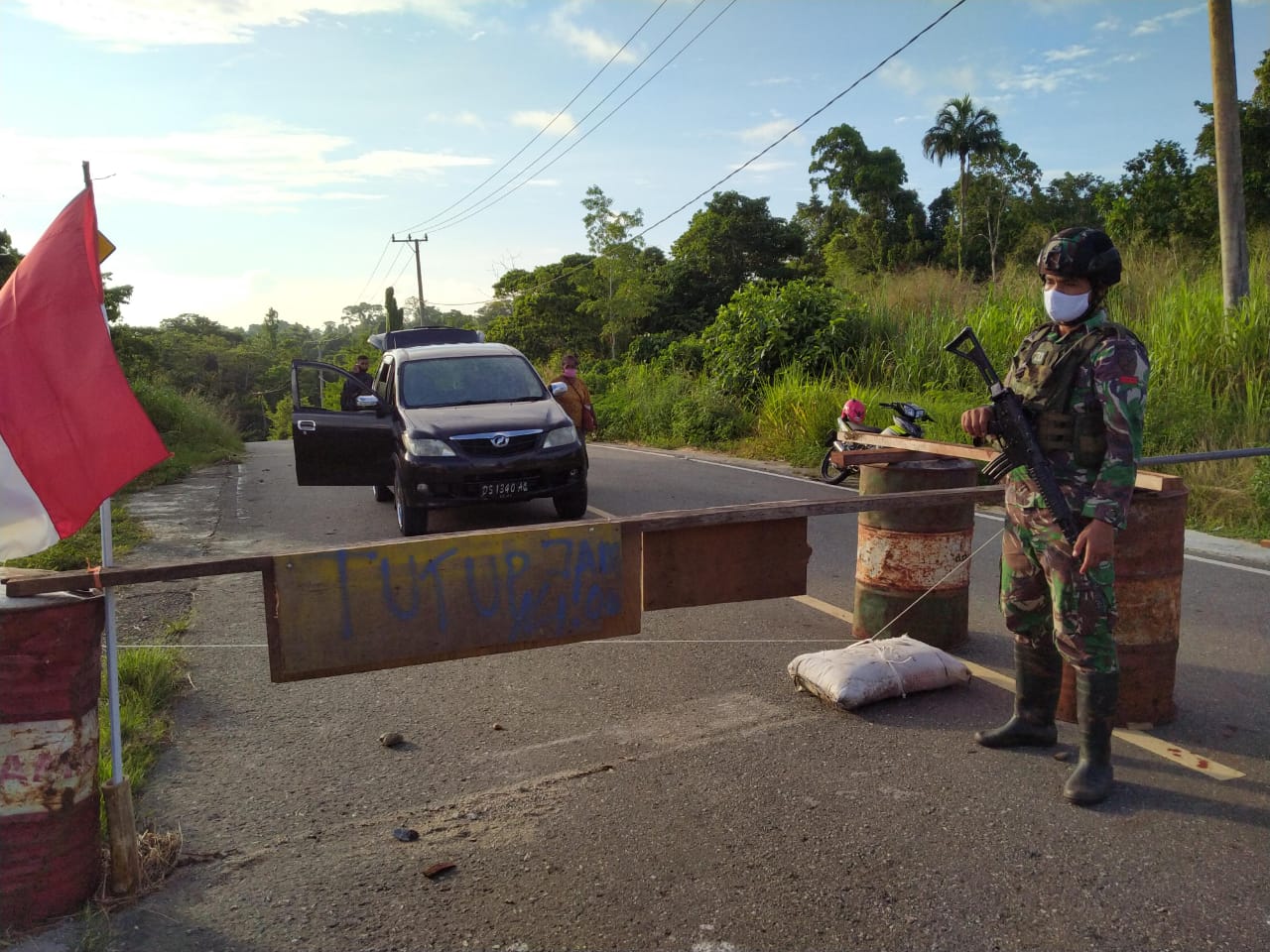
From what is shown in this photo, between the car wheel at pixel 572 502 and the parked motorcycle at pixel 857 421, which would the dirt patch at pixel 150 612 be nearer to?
the car wheel at pixel 572 502

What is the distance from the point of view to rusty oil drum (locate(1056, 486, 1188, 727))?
383cm

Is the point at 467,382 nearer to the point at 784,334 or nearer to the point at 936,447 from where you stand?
the point at 936,447

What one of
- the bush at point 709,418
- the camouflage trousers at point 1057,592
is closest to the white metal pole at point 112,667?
the camouflage trousers at point 1057,592

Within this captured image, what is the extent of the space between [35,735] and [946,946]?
2592mm

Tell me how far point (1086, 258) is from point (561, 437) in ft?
18.8

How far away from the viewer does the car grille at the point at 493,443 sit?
8.12 meters

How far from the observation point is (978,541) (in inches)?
319

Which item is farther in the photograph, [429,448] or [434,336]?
[434,336]

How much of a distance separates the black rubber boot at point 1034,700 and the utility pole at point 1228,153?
1038 centimetres

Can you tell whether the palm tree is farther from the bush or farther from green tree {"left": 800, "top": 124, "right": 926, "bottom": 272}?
the bush

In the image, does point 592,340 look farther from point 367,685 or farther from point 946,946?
point 946,946

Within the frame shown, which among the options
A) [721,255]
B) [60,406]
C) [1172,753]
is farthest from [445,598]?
[721,255]

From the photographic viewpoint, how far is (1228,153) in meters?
11.6

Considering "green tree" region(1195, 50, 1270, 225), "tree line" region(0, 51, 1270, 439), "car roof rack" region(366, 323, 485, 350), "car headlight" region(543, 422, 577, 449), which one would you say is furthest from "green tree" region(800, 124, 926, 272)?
"car headlight" region(543, 422, 577, 449)
